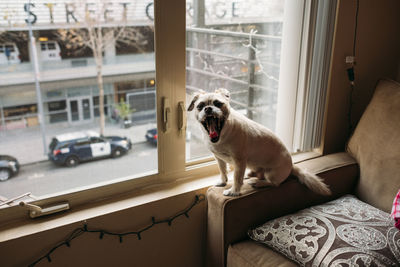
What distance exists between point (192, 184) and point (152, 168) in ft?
0.72

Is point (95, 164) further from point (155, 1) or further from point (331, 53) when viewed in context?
point (331, 53)

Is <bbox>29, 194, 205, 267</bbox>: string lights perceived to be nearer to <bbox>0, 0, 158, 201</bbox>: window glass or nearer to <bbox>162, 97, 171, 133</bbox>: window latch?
<bbox>0, 0, 158, 201</bbox>: window glass

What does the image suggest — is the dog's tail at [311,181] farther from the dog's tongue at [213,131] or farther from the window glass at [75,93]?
the window glass at [75,93]

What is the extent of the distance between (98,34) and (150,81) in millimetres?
302

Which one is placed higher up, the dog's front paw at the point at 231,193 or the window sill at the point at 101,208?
the dog's front paw at the point at 231,193

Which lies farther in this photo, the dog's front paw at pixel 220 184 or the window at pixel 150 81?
the dog's front paw at pixel 220 184

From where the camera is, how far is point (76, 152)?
164cm

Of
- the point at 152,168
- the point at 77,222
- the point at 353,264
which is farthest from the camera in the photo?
the point at 152,168

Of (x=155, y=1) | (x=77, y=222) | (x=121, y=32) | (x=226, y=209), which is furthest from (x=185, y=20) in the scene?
(x=77, y=222)

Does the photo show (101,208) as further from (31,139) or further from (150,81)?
(150,81)

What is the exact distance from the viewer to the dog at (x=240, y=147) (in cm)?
149

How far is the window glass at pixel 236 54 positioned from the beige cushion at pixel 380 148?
20.2 inches

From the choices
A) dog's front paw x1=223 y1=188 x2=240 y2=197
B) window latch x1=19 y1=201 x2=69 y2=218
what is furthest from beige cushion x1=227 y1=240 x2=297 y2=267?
window latch x1=19 y1=201 x2=69 y2=218

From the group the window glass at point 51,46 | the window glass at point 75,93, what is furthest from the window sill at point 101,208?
the window glass at point 51,46
